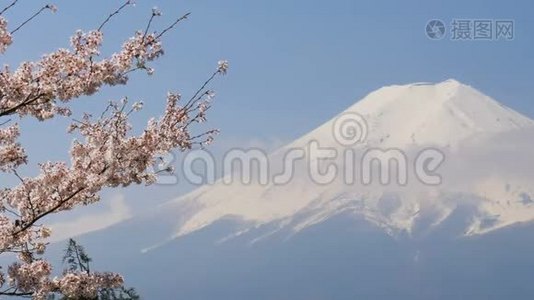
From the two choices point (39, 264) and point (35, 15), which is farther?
point (39, 264)

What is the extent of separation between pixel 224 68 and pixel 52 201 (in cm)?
215

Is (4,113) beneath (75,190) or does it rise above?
above

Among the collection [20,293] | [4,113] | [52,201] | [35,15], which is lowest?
[20,293]

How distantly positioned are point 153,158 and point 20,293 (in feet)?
5.89

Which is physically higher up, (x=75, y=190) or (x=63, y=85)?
(x=63, y=85)

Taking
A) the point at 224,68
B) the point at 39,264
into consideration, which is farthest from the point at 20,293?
the point at 224,68

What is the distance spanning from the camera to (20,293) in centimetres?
887

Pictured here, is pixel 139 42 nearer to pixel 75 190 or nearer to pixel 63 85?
pixel 63 85

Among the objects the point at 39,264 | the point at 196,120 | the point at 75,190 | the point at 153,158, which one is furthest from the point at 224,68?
the point at 39,264

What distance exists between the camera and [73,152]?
9203mm

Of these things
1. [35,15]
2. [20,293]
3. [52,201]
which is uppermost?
[35,15]

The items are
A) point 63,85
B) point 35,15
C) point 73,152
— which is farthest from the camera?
point 73,152

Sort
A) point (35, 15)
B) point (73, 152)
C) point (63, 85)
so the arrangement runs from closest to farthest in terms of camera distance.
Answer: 1. point (35, 15)
2. point (63, 85)
3. point (73, 152)

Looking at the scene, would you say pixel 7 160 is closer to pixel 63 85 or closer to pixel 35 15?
pixel 63 85
